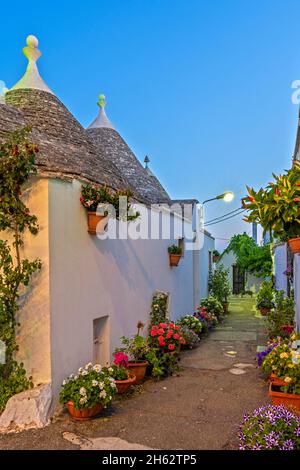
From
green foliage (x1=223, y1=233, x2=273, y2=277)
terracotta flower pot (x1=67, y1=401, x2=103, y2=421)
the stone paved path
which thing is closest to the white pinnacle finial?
terracotta flower pot (x1=67, y1=401, x2=103, y2=421)

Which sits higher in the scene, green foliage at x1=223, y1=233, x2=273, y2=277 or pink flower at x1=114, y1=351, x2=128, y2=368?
green foliage at x1=223, y1=233, x2=273, y2=277

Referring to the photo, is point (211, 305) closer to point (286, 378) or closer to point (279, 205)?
point (286, 378)

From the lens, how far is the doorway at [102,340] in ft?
22.5

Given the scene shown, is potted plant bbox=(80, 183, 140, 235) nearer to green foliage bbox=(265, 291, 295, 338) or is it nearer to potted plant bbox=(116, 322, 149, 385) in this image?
potted plant bbox=(116, 322, 149, 385)

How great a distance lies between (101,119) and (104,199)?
6.46 m

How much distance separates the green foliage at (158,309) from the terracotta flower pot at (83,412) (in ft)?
14.0

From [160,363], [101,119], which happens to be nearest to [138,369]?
[160,363]

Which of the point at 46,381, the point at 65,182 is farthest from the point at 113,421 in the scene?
the point at 65,182

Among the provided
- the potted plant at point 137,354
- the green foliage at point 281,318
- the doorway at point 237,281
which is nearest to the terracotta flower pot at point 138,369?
the potted plant at point 137,354

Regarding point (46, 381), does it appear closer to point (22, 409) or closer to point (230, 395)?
point (22, 409)

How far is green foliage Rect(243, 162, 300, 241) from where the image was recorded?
195 inches

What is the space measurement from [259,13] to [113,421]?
736cm

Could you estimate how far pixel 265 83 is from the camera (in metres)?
8.43

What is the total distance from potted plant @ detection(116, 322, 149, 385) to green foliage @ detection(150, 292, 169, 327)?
152cm
